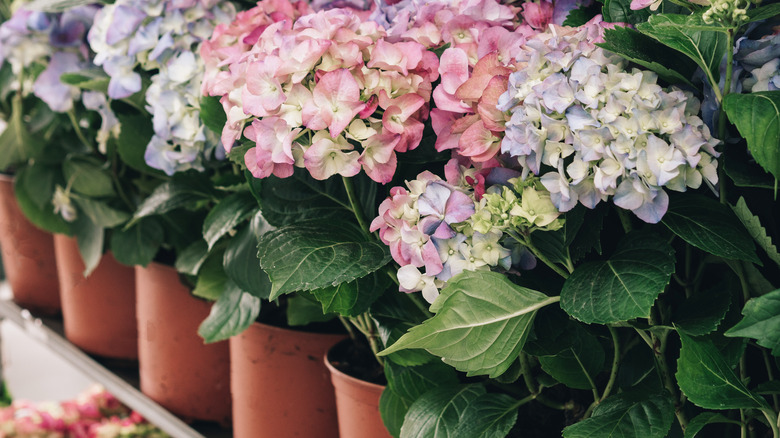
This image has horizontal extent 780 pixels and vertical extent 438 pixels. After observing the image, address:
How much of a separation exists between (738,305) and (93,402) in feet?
5.04

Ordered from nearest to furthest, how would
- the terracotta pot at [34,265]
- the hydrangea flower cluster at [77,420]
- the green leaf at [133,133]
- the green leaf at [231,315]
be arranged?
the green leaf at [231,315]
the green leaf at [133,133]
the terracotta pot at [34,265]
the hydrangea flower cluster at [77,420]


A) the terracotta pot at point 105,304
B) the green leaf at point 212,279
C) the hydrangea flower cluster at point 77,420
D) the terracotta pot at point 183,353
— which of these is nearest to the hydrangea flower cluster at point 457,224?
the green leaf at point 212,279

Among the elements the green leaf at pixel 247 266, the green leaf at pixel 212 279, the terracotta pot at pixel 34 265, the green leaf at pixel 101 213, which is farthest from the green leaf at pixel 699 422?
the terracotta pot at pixel 34 265

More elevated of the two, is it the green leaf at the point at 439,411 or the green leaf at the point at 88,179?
the green leaf at the point at 439,411

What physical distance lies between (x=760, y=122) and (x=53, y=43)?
84cm

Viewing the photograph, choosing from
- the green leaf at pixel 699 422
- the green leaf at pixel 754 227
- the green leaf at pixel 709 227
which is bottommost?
the green leaf at pixel 699 422

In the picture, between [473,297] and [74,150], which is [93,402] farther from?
[473,297]

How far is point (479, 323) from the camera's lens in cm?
45

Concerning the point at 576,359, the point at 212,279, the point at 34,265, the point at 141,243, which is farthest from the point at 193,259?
the point at 34,265

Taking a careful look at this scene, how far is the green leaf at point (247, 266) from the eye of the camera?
0.66 meters

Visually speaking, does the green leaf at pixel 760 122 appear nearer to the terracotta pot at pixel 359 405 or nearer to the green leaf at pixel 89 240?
the terracotta pot at pixel 359 405

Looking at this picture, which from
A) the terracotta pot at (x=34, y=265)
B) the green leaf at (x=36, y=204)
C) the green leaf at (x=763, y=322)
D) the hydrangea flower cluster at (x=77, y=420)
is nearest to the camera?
the green leaf at (x=763, y=322)

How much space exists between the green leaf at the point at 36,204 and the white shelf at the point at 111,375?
209 mm

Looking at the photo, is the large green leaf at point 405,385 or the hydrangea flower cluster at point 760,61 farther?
the large green leaf at point 405,385
